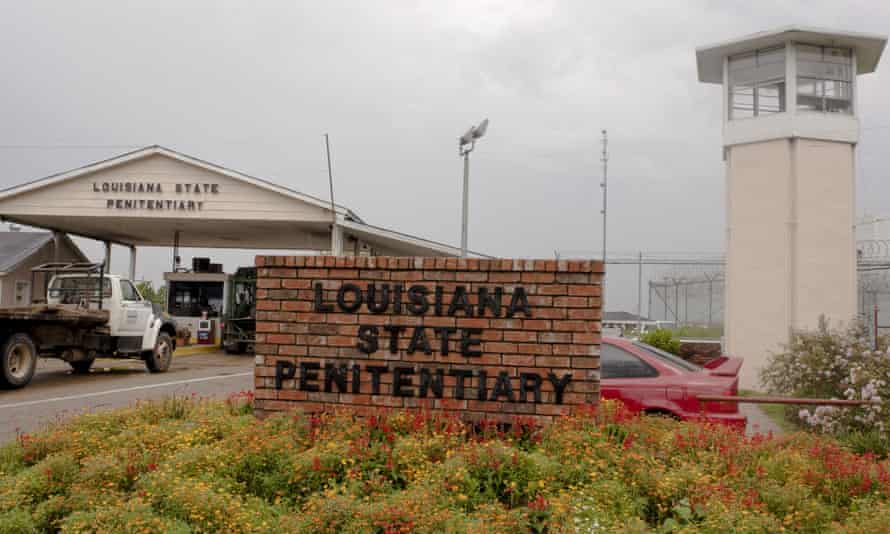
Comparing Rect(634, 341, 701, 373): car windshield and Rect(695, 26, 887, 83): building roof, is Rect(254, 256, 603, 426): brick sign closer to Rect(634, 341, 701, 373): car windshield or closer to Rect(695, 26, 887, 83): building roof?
Rect(634, 341, 701, 373): car windshield

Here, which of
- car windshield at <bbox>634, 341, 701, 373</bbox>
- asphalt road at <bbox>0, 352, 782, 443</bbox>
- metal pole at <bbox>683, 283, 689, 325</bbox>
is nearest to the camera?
car windshield at <bbox>634, 341, 701, 373</bbox>

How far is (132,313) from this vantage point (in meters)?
16.8

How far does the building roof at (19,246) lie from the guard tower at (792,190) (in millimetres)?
22803

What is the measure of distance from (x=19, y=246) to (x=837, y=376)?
27055 mm

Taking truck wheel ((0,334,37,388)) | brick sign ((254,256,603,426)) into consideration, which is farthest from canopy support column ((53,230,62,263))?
brick sign ((254,256,603,426))

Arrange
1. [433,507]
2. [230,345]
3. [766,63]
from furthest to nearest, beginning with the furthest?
[230,345] < [766,63] < [433,507]

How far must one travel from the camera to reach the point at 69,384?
1539 centimetres

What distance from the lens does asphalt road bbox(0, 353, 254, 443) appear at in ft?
36.5

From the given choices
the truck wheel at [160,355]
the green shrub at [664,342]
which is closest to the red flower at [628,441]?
the green shrub at [664,342]

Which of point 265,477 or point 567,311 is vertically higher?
point 567,311

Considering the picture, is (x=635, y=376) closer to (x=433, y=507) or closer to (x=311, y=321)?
(x=311, y=321)

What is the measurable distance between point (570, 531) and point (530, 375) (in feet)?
6.98

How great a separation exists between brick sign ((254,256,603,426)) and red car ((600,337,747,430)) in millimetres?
1779

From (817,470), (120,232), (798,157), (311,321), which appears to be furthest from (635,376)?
(120,232)
